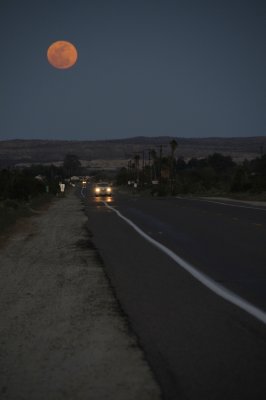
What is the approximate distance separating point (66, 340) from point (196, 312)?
2.10 metres

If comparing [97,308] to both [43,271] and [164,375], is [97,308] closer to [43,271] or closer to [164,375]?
[164,375]

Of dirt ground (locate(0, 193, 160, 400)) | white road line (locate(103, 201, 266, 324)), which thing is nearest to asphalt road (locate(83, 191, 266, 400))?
white road line (locate(103, 201, 266, 324))

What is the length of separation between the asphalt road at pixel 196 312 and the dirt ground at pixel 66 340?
237 millimetres

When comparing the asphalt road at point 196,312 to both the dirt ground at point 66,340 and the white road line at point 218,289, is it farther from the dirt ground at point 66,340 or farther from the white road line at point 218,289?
the dirt ground at point 66,340

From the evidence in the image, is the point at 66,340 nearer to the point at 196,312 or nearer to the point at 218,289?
the point at 196,312

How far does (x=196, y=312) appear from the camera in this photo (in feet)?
27.2

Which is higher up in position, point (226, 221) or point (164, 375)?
point (164, 375)

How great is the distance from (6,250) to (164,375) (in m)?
11.6

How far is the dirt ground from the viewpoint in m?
5.32

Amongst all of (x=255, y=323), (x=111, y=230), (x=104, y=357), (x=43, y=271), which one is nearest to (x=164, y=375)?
(x=104, y=357)

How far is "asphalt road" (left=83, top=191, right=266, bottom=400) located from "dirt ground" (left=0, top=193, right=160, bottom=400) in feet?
0.78

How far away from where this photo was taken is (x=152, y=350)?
648 cm

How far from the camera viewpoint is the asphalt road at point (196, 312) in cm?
554

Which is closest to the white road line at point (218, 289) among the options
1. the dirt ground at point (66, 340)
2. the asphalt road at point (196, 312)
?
the asphalt road at point (196, 312)
